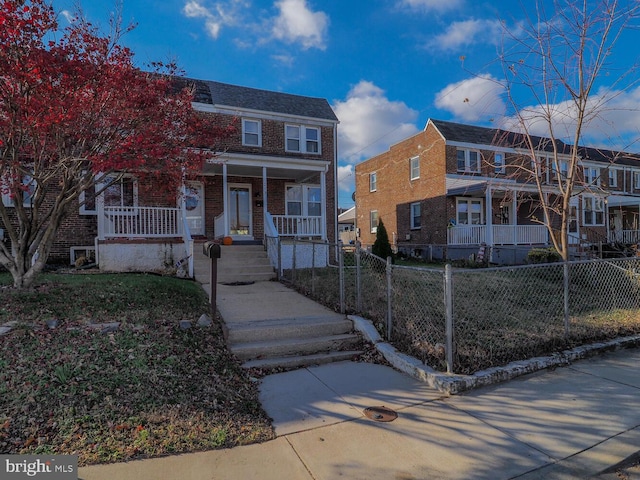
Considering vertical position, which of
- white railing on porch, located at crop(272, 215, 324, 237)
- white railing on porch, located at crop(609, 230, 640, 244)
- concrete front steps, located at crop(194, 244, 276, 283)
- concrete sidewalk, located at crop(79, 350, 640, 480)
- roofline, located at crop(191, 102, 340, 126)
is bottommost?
concrete sidewalk, located at crop(79, 350, 640, 480)

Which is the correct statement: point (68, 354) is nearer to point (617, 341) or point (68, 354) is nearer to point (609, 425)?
point (609, 425)

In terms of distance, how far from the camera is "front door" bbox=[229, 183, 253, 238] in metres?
14.2

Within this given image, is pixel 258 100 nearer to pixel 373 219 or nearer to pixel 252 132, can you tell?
pixel 252 132


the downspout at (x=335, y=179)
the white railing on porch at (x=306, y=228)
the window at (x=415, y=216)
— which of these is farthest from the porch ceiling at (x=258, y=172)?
the window at (x=415, y=216)

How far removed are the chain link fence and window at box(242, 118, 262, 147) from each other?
7133 mm

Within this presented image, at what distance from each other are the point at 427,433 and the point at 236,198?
40.5 feet

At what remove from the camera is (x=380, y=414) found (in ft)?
11.5

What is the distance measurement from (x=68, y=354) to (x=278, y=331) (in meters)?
2.48

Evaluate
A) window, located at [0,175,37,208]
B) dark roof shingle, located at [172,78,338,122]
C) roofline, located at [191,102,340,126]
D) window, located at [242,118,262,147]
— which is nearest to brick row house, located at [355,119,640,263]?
roofline, located at [191,102,340,126]

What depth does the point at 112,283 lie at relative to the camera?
6.82 m

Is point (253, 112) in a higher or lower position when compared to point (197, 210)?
higher

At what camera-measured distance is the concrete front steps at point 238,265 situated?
9.36 m

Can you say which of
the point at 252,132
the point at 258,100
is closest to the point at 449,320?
the point at 252,132

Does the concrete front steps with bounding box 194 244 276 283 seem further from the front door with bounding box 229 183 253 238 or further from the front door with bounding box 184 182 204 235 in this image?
the front door with bounding box 229 183 253 238
